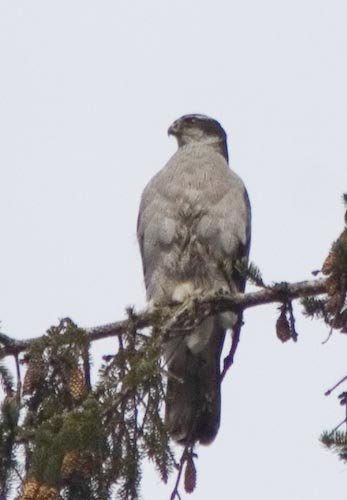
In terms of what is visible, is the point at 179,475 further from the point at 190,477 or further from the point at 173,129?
the point at 173,129

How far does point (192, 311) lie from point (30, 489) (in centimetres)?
151

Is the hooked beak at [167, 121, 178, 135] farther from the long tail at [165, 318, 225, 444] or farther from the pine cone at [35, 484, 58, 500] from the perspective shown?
the pine cone at [35, 484, 58, 500]

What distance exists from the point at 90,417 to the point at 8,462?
0.36 m

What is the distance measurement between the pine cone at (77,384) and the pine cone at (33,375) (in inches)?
4.5

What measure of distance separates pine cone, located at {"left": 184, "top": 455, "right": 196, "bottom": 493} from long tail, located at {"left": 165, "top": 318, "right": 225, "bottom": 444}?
146 cm

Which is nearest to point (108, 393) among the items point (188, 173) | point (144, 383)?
point (144, 383)

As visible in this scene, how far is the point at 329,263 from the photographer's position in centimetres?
412

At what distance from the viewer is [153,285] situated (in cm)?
694

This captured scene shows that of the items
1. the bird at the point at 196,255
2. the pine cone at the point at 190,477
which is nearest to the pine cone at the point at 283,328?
the pine cone at the point at 190,477

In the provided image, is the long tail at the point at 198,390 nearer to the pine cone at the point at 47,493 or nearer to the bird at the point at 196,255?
the bird at the point at 196,255

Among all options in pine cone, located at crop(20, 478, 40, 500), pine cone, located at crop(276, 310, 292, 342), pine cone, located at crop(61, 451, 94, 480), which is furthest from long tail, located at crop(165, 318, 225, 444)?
pine cone, located at crop(20, 478, 40, 500)

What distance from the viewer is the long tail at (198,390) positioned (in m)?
6.26

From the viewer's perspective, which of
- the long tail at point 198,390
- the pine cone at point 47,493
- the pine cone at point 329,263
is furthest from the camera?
the long tail at point 198,390

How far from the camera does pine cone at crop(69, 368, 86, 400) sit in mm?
4289
